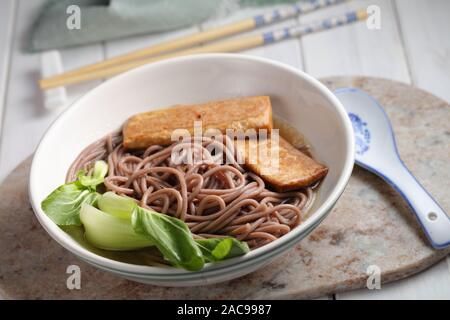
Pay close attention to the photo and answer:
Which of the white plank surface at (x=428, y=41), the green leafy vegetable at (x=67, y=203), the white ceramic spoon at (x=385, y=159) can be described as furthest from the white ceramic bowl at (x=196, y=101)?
the white plank surface at (x=428, y=41)

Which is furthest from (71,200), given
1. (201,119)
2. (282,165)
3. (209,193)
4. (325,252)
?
(325,252)

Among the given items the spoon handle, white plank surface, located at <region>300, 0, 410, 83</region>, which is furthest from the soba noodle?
white plank surface, located at <region>300, 0, 410, 83</region>

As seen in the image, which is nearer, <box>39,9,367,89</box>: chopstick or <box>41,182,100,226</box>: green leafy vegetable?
<box>41,182,100,226</box>: green leafy vegetable

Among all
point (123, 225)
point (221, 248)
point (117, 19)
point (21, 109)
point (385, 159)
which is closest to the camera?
point (221, 248)

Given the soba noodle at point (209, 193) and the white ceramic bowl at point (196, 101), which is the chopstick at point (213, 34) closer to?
the white ceramic bowl at point (196, 101)

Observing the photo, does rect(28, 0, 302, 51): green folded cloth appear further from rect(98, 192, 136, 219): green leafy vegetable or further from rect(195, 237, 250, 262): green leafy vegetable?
rect(195, 237, 250, 262): green leafy vegetable

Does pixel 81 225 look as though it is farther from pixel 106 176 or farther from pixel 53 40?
pixel 53 40

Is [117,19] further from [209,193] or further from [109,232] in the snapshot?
[109,232]
